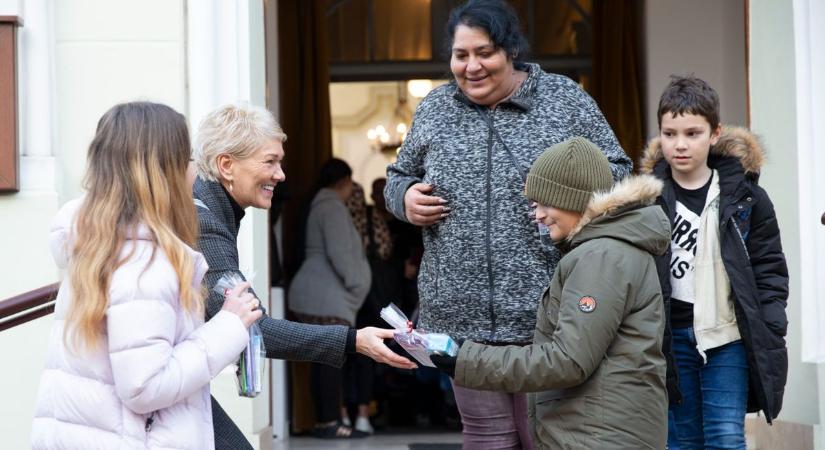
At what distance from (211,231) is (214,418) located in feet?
1.66

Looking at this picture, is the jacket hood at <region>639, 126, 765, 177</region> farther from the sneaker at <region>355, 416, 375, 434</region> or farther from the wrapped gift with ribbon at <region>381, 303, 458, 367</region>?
the sneaker at <region>355, 416, 375, 434</region>

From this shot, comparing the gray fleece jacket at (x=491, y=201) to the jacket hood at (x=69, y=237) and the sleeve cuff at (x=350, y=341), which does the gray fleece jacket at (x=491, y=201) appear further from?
the jacket hood at (x=69, y=237)

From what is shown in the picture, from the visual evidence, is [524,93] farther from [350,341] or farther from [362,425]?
[362,425]

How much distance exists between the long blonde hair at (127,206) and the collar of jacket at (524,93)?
1.29 metres

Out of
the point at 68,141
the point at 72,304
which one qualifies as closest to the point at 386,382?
the point at 68,141

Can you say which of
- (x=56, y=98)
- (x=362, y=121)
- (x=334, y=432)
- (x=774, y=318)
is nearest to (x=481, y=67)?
(x=774, y=318)

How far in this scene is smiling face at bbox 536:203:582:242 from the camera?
3.50 meters

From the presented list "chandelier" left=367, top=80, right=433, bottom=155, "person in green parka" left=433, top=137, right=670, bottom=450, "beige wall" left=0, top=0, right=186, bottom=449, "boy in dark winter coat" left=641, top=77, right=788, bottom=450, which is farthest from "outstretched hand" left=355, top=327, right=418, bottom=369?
"chandelier" left=367, top=80, right=433, bottom=155

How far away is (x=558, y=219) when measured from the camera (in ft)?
11.5

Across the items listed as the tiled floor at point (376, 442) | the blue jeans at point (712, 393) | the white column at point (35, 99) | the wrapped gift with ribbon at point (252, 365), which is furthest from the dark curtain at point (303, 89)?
the wrapped gift with ribbon at point (252, 365)

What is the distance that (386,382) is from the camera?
30.6ft

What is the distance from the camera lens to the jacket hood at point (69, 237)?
114 inches

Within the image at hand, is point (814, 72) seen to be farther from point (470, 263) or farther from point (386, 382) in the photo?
point (386, 382)

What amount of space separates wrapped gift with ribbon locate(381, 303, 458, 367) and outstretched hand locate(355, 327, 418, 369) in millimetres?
67
